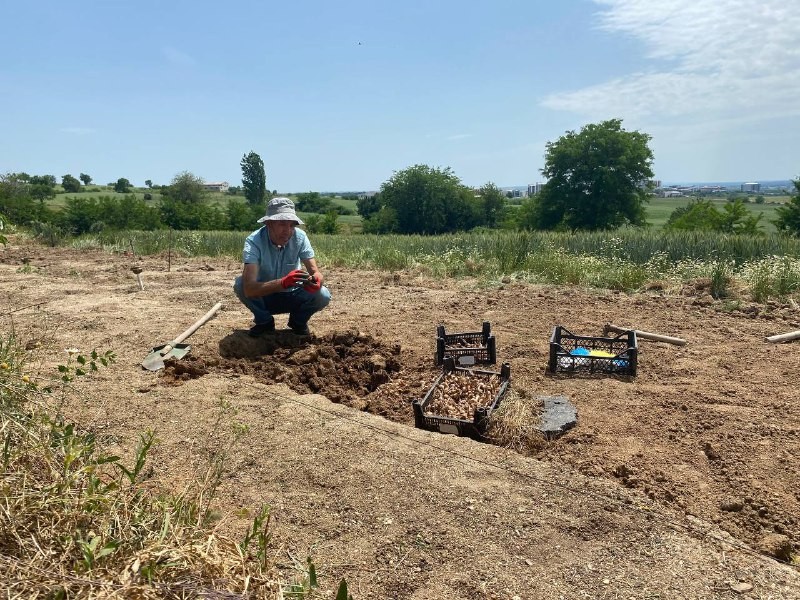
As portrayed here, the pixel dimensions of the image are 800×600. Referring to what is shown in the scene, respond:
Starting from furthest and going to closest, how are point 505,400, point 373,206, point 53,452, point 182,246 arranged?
point 373,206
point 182,246
point 505,400
point 53,452

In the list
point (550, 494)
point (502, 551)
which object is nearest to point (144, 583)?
point (502, 551)

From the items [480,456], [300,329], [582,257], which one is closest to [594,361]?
[480,456]

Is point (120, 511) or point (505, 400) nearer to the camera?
point (120, 511)

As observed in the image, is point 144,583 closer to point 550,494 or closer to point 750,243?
point 550,494

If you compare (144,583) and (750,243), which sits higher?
(750,243)

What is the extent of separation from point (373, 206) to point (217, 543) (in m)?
68.6

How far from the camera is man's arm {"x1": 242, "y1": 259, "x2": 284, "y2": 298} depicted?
15.0 ft

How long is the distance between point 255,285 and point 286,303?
0.47 m

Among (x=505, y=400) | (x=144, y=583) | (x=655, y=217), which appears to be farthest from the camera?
(x=655, y=217)

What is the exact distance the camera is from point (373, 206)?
69312mm

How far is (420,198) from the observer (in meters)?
55.4

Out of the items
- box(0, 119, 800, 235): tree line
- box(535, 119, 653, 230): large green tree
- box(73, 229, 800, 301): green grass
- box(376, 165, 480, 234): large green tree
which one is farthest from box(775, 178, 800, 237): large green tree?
box(376, 165, 480, 234): large green tree

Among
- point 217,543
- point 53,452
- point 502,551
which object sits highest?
point 53,452

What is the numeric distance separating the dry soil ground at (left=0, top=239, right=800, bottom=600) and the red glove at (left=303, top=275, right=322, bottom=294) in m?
0.48
